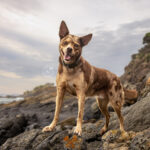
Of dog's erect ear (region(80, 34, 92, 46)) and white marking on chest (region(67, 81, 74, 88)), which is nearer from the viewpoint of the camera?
white marking on chest (region(67, 81, 74, 88))

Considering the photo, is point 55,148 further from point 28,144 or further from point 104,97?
point 104,97

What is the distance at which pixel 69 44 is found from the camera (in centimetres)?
598

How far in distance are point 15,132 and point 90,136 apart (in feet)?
20.7

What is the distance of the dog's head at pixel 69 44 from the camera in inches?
235

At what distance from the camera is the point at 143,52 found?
5634 centimetres

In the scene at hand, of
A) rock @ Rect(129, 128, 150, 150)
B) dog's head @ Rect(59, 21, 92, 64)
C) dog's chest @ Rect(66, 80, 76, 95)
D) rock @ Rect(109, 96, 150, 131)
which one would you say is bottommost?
rock @ Rect(129, 128, 150, 150)

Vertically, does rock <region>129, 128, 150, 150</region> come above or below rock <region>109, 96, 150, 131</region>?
below

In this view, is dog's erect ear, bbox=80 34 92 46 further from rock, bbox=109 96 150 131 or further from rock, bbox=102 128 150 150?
rock, bbox=109 96 150 131

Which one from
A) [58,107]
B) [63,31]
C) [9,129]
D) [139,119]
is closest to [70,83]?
[58,107]

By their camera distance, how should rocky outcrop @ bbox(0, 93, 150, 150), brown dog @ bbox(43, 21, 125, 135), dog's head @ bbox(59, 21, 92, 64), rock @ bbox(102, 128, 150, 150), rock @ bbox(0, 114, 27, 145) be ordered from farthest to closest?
rock @ bbox(0, 114, 27, 145)
rocky outcrop @ bbox(0, 93, 150, 150)
brown dog @ bbox(43, 21, 125, 135)
dog's head @ bbox(59, 21, 92, 64)
rock @ bbox(102, 128, 150, 150)

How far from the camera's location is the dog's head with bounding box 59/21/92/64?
5957 mm

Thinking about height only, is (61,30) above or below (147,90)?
above

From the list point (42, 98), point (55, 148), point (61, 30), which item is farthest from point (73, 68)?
point (42, 98)

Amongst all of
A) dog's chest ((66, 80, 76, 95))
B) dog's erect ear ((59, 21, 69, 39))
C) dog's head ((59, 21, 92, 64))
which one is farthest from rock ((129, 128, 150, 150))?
dog's erect ear ((59, 21, 69, 39))
